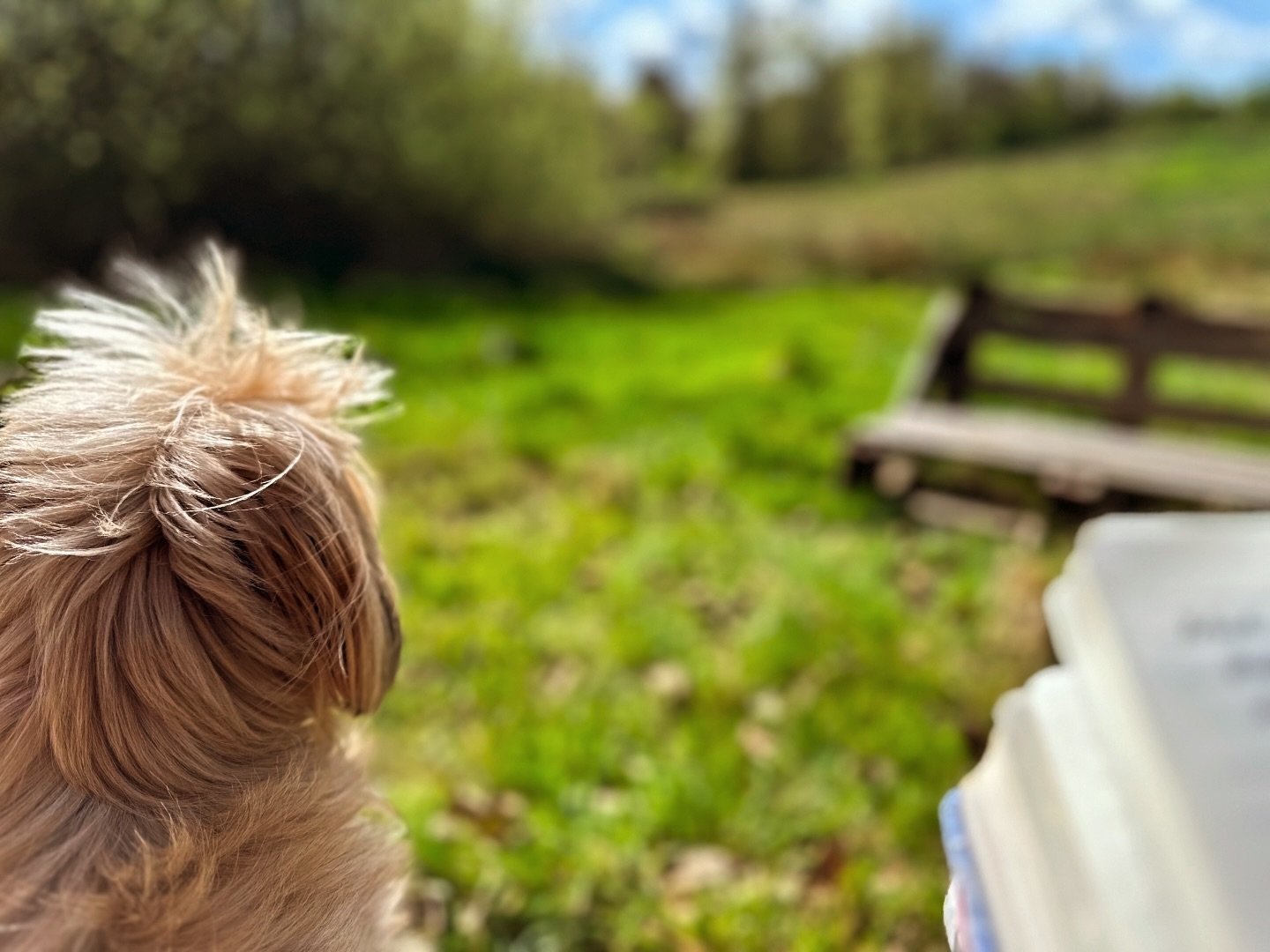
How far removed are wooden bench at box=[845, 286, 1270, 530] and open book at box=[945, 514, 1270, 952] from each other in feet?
10.6

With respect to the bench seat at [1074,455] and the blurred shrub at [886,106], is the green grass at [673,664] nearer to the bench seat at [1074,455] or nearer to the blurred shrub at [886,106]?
the bench seat at [1074,455]

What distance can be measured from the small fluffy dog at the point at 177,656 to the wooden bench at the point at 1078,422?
10.5ft

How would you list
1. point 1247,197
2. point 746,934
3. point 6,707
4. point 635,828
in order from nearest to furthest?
point 6,707 < point 746,934 < point 635,828 < point 1247,197

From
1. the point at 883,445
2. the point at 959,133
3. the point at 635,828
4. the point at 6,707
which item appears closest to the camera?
the point at 6,707

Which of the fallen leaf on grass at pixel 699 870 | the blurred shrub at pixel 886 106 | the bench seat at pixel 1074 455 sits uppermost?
the blurred shrub at pixel 886 106

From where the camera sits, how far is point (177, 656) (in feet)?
3.75

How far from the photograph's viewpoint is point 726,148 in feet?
28.3

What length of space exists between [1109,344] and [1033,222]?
3.32 metres

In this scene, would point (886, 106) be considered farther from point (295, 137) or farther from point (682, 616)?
point (682, 616)

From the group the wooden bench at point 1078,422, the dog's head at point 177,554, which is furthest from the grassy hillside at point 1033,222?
the dog's head at point 177,554

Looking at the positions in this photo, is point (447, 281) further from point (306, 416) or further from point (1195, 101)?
point (306, 416)

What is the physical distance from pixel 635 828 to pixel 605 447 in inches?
94.0

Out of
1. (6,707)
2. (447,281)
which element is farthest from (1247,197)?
(6,707)

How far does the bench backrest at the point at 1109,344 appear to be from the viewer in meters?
4.62
